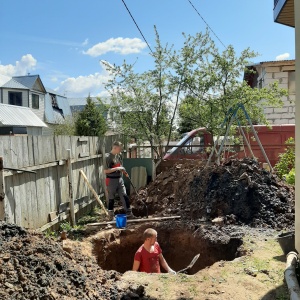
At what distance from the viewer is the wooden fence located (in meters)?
5.16

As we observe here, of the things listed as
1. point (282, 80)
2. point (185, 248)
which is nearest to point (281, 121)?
point (282, 80)

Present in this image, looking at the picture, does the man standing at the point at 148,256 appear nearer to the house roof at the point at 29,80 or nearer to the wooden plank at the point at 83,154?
the wooden plank at the point at 83,154

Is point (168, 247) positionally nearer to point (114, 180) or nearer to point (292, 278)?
point (114, 180)

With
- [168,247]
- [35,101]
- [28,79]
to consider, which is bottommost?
[168,247]

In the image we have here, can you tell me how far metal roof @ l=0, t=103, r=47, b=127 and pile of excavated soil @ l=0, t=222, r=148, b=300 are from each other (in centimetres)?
2299

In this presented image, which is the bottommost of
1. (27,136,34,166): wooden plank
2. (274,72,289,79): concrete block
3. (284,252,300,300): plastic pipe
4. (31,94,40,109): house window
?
(284,252,300,300): plastic pipe

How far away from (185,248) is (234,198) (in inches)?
62.2

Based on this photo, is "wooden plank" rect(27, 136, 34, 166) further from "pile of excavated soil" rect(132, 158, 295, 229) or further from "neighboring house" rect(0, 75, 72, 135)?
"neighboring house" rect(0, 75, 72, 135)

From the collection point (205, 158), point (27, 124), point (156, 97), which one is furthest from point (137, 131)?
point (27, 124)

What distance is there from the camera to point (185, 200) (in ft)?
26.9

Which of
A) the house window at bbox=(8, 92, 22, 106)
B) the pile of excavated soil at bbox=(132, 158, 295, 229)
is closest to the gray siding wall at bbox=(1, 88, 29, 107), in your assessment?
the house window at bbox=(8, 92, 22, 106)

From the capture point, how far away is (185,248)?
6.77m

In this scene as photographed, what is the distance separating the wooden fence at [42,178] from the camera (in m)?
5.16

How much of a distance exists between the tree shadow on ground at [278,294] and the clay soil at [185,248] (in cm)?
1
